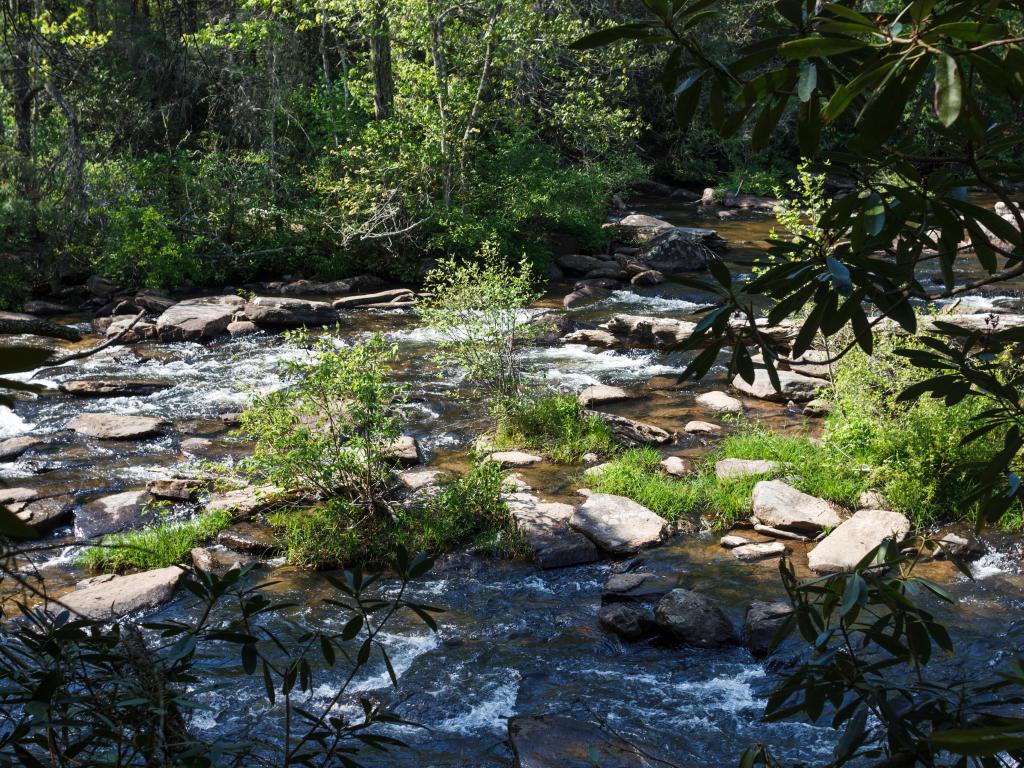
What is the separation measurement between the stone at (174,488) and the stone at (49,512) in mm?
630

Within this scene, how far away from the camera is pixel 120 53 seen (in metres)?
21.5

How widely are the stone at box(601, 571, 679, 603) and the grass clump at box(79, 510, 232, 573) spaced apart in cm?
293

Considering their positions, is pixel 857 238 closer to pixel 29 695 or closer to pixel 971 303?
pixel 29 695

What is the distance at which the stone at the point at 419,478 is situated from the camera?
7.61 meters

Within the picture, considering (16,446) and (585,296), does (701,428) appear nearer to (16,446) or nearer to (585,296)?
(16,446)

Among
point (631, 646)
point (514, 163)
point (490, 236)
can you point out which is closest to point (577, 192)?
point (514, 163)

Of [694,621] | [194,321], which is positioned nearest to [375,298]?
[194,321]

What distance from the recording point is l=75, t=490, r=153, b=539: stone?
716 cm

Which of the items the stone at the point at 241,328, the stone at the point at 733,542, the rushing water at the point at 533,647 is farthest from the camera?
Result: the stone at the point at 241,328

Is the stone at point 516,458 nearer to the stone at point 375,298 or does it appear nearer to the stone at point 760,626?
the stone at point 760,626

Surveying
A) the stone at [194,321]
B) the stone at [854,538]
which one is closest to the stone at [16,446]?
the stone at [194,321]

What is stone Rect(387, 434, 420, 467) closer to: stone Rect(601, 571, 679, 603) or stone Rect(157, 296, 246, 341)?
stone Rect(601, 571, 679, 603)

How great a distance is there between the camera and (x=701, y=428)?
8.97 m

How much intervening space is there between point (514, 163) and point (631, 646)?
43.1ft
